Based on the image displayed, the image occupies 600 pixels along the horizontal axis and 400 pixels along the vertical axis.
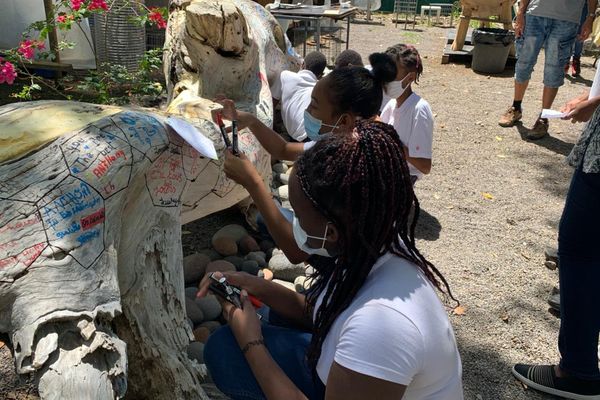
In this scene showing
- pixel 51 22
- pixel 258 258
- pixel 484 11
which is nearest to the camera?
pixel 258 258

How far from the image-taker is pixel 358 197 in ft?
4.67

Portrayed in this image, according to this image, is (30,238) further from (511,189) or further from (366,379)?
(511,189)

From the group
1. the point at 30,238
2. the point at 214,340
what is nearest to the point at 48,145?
the point at 30,238

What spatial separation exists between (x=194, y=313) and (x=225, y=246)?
0.63 meters

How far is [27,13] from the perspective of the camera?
19.0ft

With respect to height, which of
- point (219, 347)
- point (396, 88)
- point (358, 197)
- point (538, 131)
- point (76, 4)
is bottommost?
point (538, 131)

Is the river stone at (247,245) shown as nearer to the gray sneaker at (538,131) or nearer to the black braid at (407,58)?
the black braid at (407,58)

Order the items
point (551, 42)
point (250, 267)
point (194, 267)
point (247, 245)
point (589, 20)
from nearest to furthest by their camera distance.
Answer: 1. point (194, 267)
2. point (250, 267)
3. point (247, 245)
4. point (551, 42)
5. point (589, 20)

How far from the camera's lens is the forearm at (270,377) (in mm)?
1523

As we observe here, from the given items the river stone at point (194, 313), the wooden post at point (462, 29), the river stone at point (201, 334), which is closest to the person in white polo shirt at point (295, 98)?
the river stone at point (194, 313)

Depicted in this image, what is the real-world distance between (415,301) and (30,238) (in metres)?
1.08

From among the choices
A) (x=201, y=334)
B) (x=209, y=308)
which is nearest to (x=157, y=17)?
(x=209, y=308)

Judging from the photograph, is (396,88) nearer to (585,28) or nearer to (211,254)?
(211,254)

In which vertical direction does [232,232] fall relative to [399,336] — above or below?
below
